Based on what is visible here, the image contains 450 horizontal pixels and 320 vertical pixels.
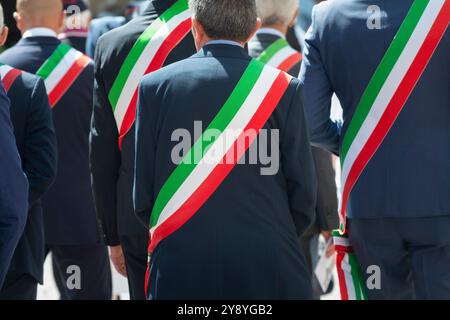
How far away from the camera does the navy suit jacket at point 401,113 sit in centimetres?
425

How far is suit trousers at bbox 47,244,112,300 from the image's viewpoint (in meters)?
5.56

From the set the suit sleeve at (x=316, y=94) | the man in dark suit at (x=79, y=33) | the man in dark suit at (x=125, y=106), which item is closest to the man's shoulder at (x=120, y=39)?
the man in dark suit at (x=125, y=106)

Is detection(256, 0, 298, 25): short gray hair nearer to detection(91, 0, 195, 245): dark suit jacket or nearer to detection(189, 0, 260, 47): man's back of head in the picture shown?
detection(91, 0, 195, 245): dark suit jacket

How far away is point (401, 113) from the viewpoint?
4266 millimetres

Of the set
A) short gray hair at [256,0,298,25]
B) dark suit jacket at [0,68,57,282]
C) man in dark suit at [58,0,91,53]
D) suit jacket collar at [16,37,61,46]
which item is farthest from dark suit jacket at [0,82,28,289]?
man in dark suit at [58,0,91,53]

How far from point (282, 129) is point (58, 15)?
2260mm

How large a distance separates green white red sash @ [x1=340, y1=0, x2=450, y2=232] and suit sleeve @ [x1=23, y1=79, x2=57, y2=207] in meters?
1.24

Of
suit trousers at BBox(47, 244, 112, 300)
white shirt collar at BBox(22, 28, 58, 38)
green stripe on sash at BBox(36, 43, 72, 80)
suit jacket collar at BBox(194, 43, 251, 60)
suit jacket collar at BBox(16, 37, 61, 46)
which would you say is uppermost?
suit jacket collar at BBox(194, 43, 251, 60)

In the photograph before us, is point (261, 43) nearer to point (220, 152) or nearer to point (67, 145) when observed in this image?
point (67, 145)

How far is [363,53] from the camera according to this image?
4.33 meters

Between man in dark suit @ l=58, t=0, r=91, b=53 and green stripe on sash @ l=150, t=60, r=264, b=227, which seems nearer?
green stripe on sash @ l=150, t=60, r=264, b=227

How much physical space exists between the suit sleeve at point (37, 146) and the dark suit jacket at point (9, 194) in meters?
1.05

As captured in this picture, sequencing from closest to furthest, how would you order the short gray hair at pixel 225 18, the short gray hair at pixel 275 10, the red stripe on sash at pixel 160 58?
the short gray hair at pixel 225 18 → the red stripe on sash at pixel 160 58 → the short gray hair at pixel 275 10

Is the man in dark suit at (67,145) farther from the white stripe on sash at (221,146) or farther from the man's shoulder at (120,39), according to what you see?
the white stripe on sash at (221,146)
